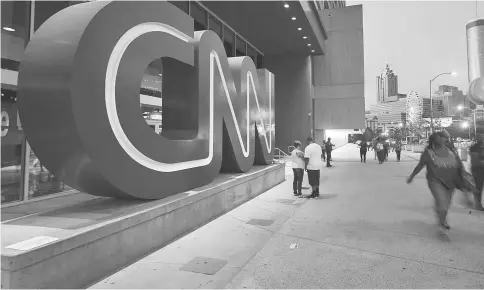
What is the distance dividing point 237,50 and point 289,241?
17.2 m

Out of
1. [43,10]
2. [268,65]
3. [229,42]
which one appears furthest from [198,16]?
[268,65]

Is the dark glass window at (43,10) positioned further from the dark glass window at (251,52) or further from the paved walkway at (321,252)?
the dark glass window at (251,52)

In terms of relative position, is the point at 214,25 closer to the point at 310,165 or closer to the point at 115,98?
the point at 310,165

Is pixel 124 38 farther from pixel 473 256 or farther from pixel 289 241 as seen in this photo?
pixel 473 256

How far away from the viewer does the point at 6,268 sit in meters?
2.67

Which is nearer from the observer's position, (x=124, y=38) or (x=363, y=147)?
(x=124, y=38)

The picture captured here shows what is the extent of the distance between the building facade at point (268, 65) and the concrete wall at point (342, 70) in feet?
0.30

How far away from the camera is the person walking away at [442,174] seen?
5273mm

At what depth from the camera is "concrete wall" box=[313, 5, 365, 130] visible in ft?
98.9

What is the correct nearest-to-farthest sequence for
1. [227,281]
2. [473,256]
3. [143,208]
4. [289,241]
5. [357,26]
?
[227,281]
[473,256]
[143,208]
[289,241]
[357,26]

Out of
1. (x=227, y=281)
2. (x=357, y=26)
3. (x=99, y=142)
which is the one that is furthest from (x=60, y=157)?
(x=357, y=26)

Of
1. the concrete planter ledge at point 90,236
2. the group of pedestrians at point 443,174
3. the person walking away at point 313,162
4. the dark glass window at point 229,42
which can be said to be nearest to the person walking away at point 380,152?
the dark glass window at point 229,42

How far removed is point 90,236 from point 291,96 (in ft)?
77.4

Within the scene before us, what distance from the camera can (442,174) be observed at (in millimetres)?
5289
